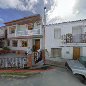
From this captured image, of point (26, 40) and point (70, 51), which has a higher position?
point (26, 40)

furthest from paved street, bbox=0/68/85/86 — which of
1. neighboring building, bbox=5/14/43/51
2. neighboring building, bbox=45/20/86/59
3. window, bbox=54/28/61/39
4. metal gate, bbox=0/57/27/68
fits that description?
neighboring building, bbox=5/14/43/51

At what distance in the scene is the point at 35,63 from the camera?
15984mm

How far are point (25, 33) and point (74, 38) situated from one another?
31.7ft

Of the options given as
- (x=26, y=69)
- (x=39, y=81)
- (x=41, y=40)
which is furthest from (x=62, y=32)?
(x=39, y=81)

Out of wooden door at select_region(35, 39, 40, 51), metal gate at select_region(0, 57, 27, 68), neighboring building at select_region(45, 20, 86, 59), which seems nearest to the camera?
metal gate at select_region(0, 57, 27, 68)

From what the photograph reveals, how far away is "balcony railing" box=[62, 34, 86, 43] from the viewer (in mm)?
18828

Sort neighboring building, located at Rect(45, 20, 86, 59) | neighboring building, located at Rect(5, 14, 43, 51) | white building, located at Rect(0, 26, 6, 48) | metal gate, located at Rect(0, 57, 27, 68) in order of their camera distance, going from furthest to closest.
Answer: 1. white building, located at Rect(0, 26, 6, 48)
2. neighboring building, located at Rect(5, 14, 43, 51)
3. neighboring building, located at Rect(45, 20, 86, 59)
4. metal gate, located at Rect(0, 57, 27, 68)

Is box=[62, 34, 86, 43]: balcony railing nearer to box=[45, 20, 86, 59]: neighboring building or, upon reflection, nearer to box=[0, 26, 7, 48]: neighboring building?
box=[45, 20, 86, 59]: neighboring building

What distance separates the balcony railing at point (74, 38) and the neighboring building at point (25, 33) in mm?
5001

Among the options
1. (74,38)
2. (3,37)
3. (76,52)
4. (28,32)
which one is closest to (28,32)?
(28,32)

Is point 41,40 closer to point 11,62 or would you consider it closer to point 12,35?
point 12,35

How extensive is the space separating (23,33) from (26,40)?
7.54 feet

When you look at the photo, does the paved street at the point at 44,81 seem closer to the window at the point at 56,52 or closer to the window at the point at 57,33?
the window at the point at 56,52

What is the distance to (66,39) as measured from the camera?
65.6 ft
